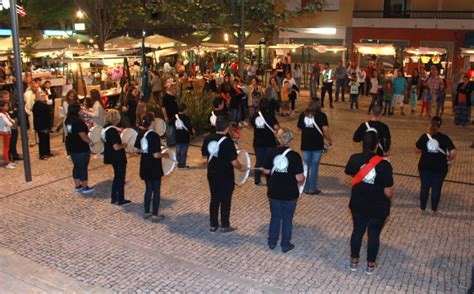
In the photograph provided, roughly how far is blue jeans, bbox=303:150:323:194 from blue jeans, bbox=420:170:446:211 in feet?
5.83

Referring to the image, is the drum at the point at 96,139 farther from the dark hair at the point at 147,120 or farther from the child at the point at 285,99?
the child at the point at 285,99

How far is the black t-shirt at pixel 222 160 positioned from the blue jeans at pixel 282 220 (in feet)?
2.71

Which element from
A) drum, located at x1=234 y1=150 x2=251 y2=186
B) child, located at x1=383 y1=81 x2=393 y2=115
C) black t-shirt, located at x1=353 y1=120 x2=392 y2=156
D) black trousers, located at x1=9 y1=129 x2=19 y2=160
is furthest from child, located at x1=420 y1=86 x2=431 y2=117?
black trousers, located at x1=9 y1=129 x2=19 y2=160

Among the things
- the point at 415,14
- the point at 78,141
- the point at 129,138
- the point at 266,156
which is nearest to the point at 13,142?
the point at 78,141

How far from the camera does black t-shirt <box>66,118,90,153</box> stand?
9.20 meters

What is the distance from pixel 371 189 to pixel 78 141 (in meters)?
5.42

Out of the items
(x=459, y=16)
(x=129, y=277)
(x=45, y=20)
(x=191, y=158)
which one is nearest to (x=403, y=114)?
(x=191, y=158)

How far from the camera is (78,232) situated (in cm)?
778

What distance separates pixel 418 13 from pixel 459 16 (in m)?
2.64

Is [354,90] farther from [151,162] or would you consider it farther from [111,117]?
[151,162]

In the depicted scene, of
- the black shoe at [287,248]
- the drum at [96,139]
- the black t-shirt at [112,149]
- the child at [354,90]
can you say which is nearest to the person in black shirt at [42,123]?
the drum at [96,139]

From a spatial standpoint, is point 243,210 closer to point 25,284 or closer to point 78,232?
point 78,232

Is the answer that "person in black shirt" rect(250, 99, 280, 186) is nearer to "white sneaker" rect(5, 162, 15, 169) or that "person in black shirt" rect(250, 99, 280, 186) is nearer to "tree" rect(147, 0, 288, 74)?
"white sneaker" rect(5, 162, 15, 169)

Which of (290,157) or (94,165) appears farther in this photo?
(94,165)
